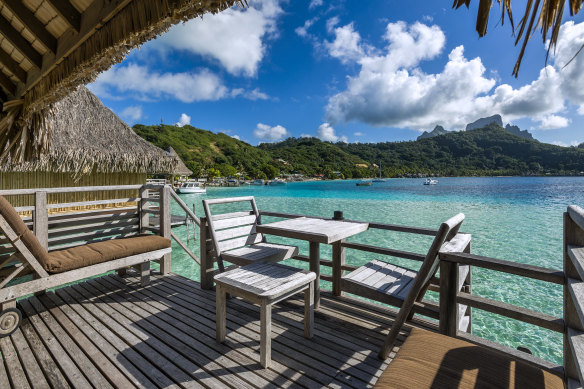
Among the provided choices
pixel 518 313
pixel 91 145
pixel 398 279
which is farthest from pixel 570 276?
pixel 91 145

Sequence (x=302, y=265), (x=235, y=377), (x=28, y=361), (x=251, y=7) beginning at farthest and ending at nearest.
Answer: (x=302, y=265) < (x=28, y=361) < (x=235, y=377) < (x=251, y=7)

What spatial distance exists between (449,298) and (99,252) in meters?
3.24

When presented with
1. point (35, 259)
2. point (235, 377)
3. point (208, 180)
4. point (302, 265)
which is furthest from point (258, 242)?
point (208, 180)

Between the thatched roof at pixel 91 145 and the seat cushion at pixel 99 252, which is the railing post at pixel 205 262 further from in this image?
the thatched roof at pixel 91 145

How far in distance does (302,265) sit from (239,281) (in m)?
6.15

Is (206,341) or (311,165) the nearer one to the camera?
(206,341)

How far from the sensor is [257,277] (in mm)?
2236

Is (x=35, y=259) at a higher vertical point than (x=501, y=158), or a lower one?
lower

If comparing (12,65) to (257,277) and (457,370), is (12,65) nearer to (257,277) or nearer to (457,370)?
(257,277)

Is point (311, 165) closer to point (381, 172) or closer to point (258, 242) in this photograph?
point (381, 172)

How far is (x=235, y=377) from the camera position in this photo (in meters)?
1.91

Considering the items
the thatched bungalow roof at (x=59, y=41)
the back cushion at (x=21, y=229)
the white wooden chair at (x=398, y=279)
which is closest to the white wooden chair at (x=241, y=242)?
the white wooden chair at (x=398, y=279)

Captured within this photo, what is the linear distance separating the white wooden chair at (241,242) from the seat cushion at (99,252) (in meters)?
0.88

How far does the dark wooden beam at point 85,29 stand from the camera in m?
Result: 1.93
